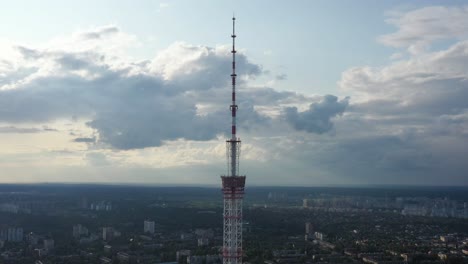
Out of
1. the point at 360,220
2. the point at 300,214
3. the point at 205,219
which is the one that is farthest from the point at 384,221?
the point at 205,219

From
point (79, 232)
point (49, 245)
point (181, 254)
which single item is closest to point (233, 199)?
point (181, 254)

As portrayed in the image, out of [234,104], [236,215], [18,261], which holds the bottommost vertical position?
[18,261]

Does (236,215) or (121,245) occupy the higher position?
(236,215)

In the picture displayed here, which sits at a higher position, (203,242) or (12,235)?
(12,235)

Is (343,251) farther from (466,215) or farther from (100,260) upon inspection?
(466,215)

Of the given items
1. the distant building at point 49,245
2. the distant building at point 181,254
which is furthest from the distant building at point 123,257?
the distant building at point 49,245

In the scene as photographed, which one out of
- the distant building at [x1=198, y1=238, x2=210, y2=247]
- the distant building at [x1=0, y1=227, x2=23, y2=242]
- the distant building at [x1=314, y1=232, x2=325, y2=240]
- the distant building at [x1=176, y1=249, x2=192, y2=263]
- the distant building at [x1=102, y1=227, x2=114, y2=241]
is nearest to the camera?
the distant building at [x1=176, y1=249, x2=192, y2=263]

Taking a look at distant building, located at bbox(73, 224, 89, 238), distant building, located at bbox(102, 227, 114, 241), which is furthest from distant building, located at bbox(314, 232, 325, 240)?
distant building, located at bbox(73, 224, 89, 238)

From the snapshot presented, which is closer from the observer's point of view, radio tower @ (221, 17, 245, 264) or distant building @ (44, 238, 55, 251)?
radio tower @ (221, 17, 245, 264)

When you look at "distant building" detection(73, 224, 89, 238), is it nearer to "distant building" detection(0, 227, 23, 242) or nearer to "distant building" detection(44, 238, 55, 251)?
"distant building" detection(0, 227, 23, 242)

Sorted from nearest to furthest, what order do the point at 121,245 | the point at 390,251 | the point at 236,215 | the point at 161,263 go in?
the point at 236,215 < the point at 161,263 < the point at 390,251 < the point at 121,245

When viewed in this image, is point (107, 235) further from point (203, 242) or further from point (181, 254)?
point (181, 254)
